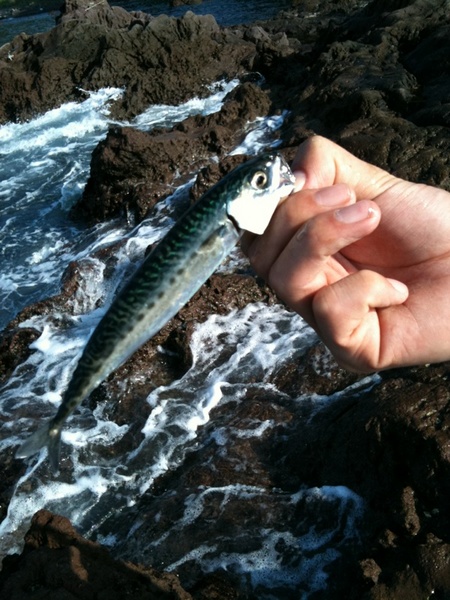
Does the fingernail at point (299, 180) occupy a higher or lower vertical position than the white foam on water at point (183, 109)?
higher

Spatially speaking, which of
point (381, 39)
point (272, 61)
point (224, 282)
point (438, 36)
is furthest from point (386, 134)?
point (272, 61)

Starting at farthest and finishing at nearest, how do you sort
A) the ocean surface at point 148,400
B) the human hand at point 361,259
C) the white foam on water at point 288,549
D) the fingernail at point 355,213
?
1. the ocean surface at point 148,400
2. the white foam on water at point 288,549
3. the human hand at point 361,259
4. the fingernail at point 355,213

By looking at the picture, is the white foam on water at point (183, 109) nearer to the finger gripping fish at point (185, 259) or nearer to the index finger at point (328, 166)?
the index finger at point (328, 166)

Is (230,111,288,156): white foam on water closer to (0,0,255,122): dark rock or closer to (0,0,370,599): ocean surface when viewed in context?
(0,0,370,599): ocean surface

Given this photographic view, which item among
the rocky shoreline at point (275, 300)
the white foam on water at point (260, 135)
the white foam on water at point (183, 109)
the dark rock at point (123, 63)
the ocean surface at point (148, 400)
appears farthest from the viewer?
the dark rock at point (123, 63)

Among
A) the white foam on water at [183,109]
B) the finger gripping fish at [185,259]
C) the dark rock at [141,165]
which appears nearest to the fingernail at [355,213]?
the finger gripping fish at [185,259]

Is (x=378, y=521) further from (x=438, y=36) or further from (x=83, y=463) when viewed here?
(x=438, y=36)

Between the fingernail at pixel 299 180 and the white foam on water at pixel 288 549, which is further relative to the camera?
the white foam on water at pixel 288 549
